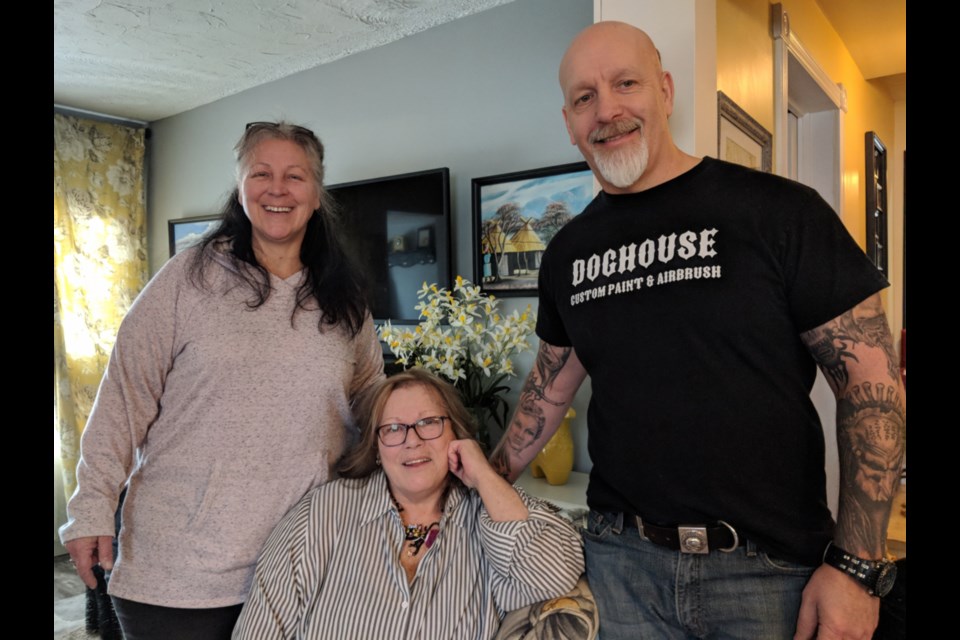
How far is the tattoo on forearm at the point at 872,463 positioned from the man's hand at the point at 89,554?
4.36ft

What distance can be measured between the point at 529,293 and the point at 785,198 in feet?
6.00

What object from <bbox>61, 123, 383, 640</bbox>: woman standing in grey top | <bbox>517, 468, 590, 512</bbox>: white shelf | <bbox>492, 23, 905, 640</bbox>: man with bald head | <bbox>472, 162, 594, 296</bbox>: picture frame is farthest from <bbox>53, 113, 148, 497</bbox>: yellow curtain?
<bbox>492, 23, 905, 640</bbox>: man with bald head

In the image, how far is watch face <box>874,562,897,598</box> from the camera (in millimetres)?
978

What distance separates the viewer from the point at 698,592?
1087 millimetres

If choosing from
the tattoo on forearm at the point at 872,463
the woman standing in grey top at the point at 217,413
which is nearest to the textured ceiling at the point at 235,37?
the woman standing in grey top at the point at 217,413

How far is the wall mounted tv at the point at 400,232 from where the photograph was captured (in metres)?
3.14

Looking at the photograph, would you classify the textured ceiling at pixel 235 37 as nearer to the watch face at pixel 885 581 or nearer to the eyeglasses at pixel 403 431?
the eyeglasses at pixel 403 431

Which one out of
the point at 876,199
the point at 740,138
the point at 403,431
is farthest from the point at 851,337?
the point at 876,199

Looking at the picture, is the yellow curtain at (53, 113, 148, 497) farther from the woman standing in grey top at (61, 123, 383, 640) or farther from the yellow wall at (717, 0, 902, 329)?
the yellow wall at (717, 0, 902, 329)

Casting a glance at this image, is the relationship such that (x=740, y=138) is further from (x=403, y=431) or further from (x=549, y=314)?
(x=403, y=431)

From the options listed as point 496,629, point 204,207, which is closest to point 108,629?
point 496,629

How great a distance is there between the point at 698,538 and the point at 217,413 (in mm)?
951
